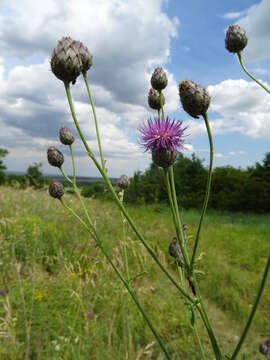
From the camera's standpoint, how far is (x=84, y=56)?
4.76 feet

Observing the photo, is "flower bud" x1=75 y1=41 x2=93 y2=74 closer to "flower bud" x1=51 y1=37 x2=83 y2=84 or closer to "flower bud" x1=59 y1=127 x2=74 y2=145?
"flower bud" x1=51 y1=37 x2=83 y2=84

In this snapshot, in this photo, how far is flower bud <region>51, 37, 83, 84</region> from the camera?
4.10 feet

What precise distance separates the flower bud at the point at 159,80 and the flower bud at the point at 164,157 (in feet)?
1.78

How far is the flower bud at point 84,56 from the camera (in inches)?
53.3

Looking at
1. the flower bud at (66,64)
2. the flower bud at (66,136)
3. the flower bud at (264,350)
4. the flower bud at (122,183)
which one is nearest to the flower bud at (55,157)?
the flower bud at (66,136)

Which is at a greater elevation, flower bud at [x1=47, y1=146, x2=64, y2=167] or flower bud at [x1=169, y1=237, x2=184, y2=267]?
flower bud at [x1=47, y1=146, x2=64, y2=167]

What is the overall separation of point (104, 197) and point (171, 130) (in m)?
15.3

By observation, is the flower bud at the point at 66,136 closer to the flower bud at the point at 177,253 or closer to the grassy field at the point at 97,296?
the flower bud at the point at 177,253

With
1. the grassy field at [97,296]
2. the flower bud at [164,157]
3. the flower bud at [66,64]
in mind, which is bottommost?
the grassy field at [97,296]

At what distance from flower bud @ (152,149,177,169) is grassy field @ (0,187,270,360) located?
1007 millimetres

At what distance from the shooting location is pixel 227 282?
20.0ft

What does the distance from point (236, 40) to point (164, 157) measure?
0.94 metres

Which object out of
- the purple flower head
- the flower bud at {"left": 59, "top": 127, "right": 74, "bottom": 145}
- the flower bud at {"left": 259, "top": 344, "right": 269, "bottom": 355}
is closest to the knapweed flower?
the purple flower head

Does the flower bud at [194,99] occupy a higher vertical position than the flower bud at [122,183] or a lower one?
higher
